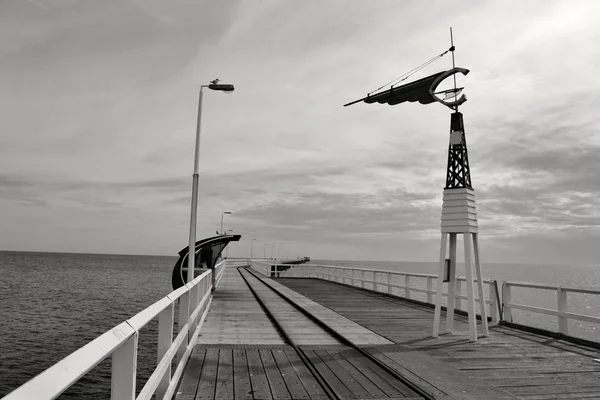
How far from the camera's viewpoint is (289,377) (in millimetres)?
6875

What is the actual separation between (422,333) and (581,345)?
3042mm

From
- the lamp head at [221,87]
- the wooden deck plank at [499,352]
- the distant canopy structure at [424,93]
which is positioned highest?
the lamp head at [221,87]

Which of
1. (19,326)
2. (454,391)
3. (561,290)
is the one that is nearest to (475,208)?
(561,290)

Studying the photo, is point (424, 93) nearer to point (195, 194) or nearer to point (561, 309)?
point (561, 309)

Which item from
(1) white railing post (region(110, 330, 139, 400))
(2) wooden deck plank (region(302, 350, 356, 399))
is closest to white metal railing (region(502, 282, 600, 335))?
(2) wooden deck plank (region(302, 350, 356, 399))

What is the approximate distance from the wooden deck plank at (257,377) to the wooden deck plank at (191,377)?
734 millimetres

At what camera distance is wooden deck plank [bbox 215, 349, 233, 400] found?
235 inches

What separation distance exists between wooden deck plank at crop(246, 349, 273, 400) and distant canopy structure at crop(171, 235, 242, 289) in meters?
11.8

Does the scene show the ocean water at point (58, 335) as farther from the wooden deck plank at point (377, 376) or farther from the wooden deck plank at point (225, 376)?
the wooden deck plank at point (377, 376)

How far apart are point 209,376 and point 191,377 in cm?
25

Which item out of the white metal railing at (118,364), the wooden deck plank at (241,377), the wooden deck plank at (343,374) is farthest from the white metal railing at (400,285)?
the white metal railing at (118,364)

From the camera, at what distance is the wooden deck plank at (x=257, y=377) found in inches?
237

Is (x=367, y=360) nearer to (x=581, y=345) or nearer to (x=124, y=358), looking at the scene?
(x=581, y=345)

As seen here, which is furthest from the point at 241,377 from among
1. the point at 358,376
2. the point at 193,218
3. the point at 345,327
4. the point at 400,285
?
the point at 400,285
